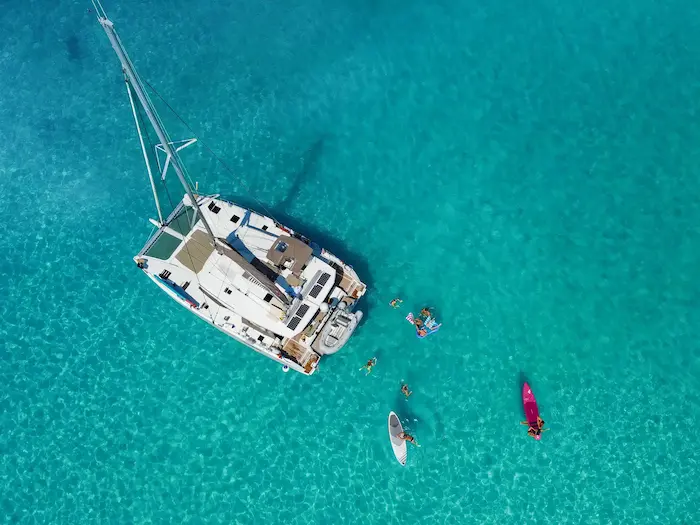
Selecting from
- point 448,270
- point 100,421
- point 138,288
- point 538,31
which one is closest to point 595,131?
point 538,31

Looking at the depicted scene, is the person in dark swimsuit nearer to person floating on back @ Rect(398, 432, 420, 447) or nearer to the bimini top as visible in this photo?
person floating on back @ Rect(398, 432, 420, 447)

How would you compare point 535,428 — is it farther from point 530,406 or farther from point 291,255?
point 291,255

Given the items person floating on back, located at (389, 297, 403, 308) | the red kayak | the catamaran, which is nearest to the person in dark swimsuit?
the catamaran

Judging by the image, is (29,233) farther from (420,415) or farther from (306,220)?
(420,415)

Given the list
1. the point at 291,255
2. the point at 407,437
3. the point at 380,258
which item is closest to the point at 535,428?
the point at 407,437

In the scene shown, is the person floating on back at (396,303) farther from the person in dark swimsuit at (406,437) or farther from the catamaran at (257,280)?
the person in dark swimsuit at (406,437)

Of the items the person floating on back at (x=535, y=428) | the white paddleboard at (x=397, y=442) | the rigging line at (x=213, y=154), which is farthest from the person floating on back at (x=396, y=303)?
the person floating on back at (x=535, y=428)
